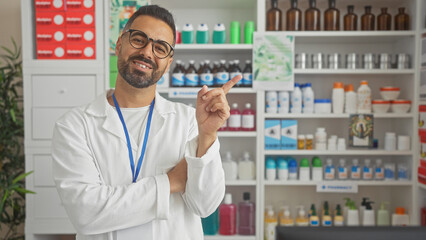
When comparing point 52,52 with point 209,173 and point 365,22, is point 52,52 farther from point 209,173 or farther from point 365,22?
point 365,22

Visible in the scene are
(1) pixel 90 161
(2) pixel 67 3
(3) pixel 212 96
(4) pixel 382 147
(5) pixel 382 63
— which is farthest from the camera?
(4) pixel 382 147

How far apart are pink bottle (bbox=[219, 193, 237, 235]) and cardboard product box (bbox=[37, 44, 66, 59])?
1.61 metres

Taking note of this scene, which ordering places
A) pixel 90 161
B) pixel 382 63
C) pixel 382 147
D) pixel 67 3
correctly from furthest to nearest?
pixel 382 147, pixel 382 63, pixel 67 3, pixel 90 161

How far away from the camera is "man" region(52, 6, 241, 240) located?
45.0 inches

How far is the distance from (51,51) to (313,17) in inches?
76.8

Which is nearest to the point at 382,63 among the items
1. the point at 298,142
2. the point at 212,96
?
the point at 298,142

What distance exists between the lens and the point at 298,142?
2955mm

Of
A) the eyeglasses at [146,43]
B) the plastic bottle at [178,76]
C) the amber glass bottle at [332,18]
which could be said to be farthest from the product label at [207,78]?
the eyeglasses at [146,43]

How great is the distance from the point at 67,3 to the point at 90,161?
1.85 m

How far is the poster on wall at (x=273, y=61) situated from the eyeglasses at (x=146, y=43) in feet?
5.40

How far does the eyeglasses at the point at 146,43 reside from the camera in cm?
124

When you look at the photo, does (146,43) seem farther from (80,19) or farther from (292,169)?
(292,169)

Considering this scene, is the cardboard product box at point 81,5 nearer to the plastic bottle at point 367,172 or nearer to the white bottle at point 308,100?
the white bottle at point 308,100

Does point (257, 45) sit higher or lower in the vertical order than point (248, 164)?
higher
